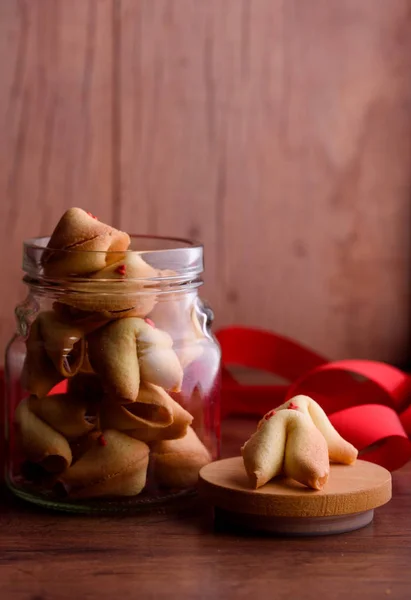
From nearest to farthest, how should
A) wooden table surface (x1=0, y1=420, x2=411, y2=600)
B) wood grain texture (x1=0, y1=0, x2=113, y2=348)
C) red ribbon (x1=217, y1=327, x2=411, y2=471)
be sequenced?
wooden table surface (x1=0, y1=420, x2=411, y2=600), red ribbon (x1=217, y1=327, x2=411, y2=471), wood grain texture (x1=0, y1=0, x2=113, y2=348)

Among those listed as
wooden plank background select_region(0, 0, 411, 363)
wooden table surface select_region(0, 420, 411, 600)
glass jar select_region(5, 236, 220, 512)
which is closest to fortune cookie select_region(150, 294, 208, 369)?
glass jar select_region(5, 236, 220, 512)

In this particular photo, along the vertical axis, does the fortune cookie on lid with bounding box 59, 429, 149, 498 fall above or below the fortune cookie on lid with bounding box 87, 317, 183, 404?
below

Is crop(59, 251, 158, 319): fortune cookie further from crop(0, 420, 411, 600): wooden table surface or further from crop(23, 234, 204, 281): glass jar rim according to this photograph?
crop(0, 420, 411, 600): wooden table surface

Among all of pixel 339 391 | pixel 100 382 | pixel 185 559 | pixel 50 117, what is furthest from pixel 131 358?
pixel 50 117

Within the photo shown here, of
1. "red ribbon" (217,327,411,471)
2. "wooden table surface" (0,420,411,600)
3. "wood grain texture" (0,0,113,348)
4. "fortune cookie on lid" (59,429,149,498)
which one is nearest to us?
"wooden table surface" (0,420,411,600)

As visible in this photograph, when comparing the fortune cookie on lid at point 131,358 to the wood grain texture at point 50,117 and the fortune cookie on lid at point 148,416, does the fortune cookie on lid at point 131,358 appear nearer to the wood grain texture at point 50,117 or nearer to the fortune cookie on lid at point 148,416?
the fortune cookie on lid at point 148,416

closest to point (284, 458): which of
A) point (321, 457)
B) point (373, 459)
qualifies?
point (321, 457)

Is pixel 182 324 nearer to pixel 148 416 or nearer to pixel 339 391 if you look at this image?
pixel 148 416
